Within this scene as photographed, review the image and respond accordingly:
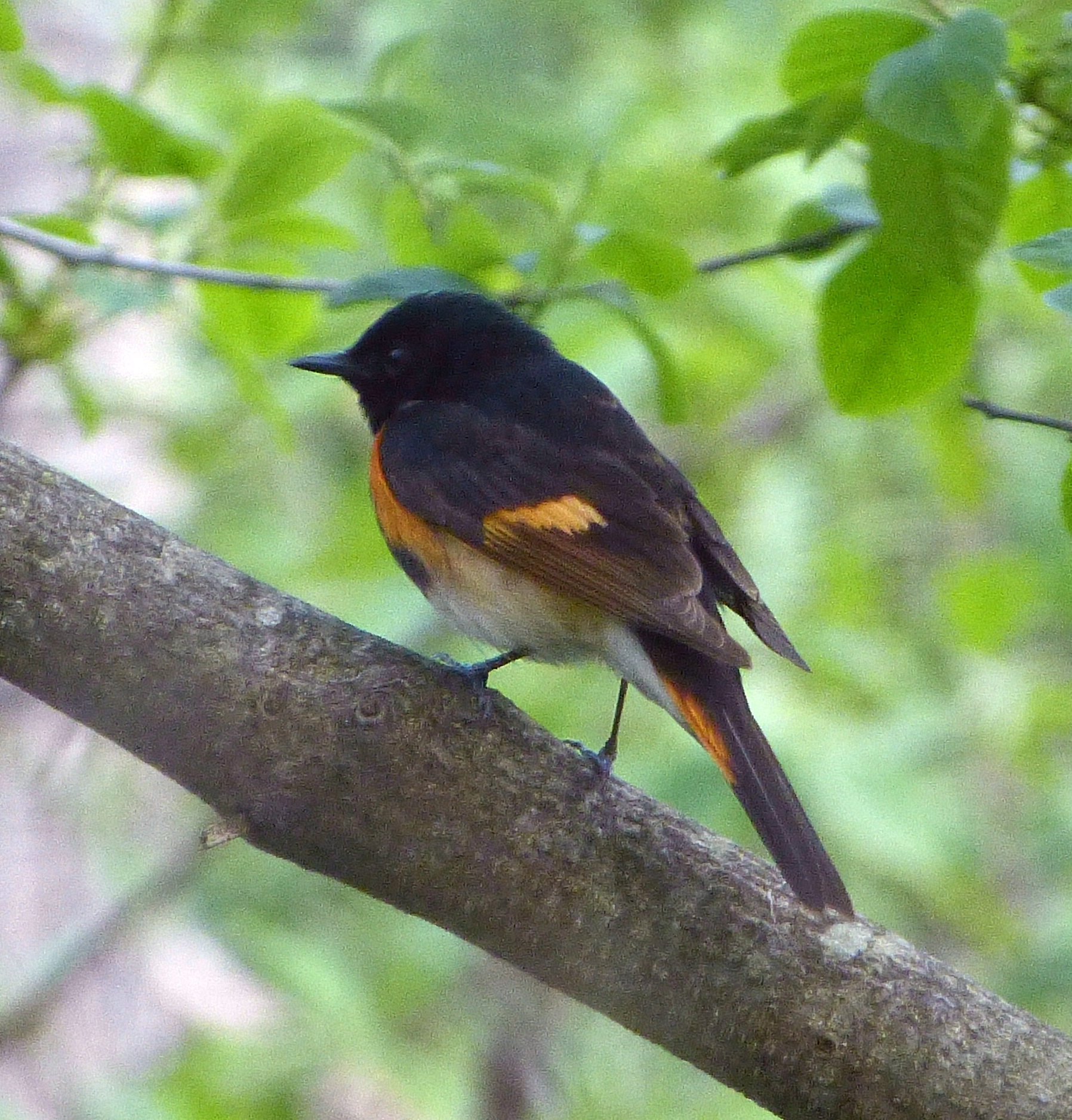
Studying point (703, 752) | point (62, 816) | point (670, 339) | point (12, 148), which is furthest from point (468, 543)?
point (12, 148)

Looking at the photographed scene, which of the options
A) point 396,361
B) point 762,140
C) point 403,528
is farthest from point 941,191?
point 396,361

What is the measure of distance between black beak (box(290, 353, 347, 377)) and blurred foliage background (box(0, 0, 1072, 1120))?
7 centimetres

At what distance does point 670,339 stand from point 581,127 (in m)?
1.16

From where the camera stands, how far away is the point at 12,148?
539cm

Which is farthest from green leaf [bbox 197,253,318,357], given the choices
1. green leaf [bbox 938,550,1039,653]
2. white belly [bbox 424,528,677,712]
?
green leaf [bbox 938,550,1039,653]

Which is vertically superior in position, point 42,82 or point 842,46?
point 842,46

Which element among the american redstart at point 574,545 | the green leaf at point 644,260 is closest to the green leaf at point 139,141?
the american redstart at point 574,545

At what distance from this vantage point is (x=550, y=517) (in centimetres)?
236

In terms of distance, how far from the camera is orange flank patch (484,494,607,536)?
234cm

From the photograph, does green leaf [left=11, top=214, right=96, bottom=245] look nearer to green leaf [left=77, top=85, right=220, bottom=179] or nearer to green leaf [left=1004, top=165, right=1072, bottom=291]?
green leaf [left=77, top=85, right=220, bottom=179]

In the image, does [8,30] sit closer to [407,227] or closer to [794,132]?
[407,227]

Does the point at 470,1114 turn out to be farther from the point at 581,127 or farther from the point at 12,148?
the point at 12,148

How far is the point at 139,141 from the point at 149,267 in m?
0.23

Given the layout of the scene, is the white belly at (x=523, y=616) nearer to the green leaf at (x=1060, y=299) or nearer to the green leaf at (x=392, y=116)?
the green leaf at (x=392, y=116)
